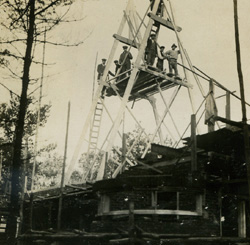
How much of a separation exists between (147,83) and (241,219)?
598 cm

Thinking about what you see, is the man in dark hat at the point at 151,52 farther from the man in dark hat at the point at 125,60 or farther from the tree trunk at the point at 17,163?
the tree trunk at the point at 17,163

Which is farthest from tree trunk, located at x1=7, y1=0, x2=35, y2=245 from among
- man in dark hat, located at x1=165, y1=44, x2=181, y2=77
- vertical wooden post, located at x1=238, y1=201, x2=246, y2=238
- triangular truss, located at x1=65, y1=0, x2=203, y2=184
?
vertical wooden post, located at x1=238, y1=201, x2=246, y2=238

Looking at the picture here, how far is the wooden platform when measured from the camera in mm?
12016

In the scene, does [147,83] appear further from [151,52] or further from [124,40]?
[124,40]

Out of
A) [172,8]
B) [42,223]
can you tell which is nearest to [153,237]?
[172,8]

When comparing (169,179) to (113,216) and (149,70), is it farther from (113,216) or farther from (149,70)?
(149,70)

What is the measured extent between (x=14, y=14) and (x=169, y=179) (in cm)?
597

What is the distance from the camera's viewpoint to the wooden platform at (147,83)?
1202 cm

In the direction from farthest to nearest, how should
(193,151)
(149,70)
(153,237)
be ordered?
(149,70) < (193,151) < (153,237)

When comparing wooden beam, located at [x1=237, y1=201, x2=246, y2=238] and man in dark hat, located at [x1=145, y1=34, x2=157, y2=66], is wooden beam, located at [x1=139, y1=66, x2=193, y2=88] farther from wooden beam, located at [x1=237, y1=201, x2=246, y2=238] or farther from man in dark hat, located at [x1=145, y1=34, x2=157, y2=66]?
wooden beam, located at [x1=237, y1=201, x2=246, y2=238]

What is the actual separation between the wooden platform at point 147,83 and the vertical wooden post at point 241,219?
194 inches

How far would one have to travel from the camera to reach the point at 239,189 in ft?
28.1

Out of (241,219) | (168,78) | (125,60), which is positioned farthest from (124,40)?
(241,219)

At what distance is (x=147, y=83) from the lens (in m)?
12.9
